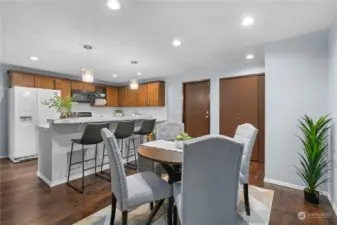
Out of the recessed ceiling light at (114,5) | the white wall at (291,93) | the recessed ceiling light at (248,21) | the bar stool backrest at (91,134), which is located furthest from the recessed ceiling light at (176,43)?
the bar stool backrest at (91,134)

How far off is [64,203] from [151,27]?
2546 mm

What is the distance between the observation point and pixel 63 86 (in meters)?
5.38

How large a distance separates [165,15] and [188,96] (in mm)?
3440

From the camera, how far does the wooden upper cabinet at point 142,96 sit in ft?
20.1

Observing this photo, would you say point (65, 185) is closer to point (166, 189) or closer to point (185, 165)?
point (166, 189)

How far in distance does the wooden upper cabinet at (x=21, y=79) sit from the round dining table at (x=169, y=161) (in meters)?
4.16

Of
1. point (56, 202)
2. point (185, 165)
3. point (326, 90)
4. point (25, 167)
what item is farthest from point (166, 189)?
point (25, 167)

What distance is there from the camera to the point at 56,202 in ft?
7.87

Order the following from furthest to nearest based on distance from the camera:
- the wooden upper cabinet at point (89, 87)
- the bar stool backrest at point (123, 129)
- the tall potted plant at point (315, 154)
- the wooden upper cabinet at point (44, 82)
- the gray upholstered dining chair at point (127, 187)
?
the wooden upper cabinet at point (89, 87), the wooden upper cabinet at point (44, 82), the bar stool backrest at point (123, 129), the tall potted plant at point (315, 154), the gray upholstered dining chair at point (127, 187)

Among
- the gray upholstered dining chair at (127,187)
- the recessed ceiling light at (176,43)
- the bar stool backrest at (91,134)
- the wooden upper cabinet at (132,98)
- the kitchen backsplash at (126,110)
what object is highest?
the recessed ceiling light at (176,43)

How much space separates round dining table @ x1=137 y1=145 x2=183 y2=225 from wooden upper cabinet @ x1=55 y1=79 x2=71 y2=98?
14.1ft

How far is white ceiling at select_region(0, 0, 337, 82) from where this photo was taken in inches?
78.9

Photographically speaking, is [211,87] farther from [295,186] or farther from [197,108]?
[295,186]

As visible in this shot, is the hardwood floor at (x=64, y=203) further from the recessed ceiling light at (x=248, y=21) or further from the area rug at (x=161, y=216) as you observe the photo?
the recessed ceiling light at (x=248, y=21)
